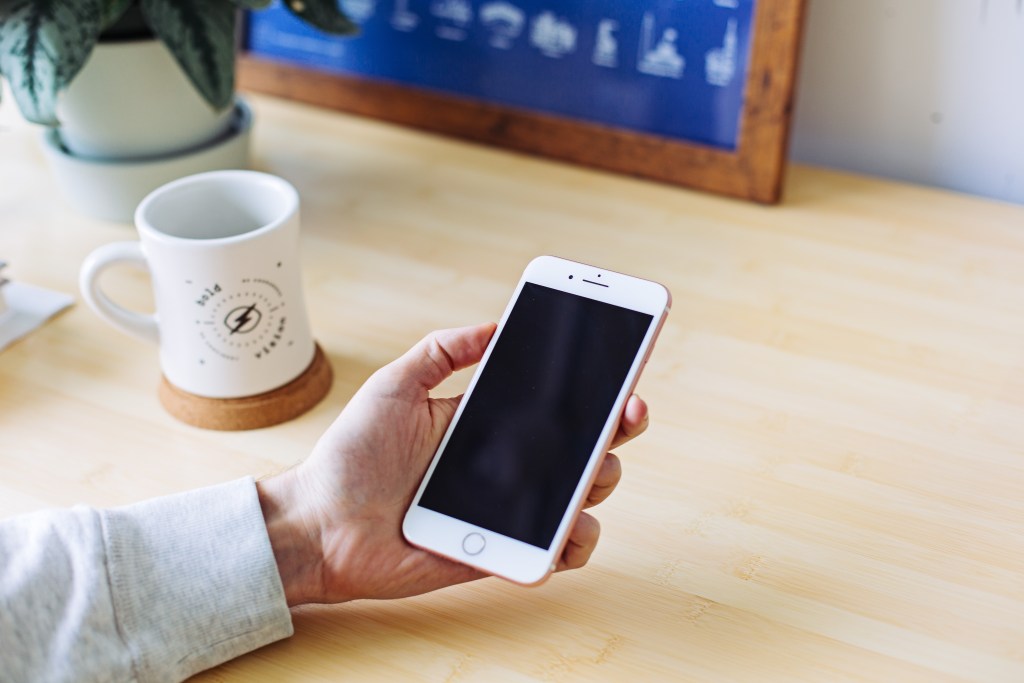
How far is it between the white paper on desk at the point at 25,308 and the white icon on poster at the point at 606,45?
1.54 feet

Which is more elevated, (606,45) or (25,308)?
A: (606,45)

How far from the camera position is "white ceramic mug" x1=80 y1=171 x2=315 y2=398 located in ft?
1.96

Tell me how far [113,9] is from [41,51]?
7 centimetres

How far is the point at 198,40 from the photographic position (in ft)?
2.42

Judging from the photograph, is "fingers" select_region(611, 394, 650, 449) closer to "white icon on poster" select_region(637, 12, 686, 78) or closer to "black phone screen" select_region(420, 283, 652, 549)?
"black phone screen" select_region(420, 283, 652, 549)

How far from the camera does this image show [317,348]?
68cm

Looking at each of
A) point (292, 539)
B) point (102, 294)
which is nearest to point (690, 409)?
point (292, 539)

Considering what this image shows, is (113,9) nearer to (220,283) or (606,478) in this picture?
(220,283)

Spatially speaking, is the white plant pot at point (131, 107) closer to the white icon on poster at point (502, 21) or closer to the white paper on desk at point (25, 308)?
the white paper on desk at point (25, 308)

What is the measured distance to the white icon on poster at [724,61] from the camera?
83 centimetres

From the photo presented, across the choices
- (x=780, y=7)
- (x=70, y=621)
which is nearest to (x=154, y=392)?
(x=70, y=621)

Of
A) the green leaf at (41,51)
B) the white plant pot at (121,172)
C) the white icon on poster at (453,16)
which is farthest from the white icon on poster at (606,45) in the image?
the green leaf at (41,51)

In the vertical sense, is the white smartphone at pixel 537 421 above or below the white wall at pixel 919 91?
below

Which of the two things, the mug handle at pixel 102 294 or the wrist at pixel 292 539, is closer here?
the wrist at pixel 292 539
